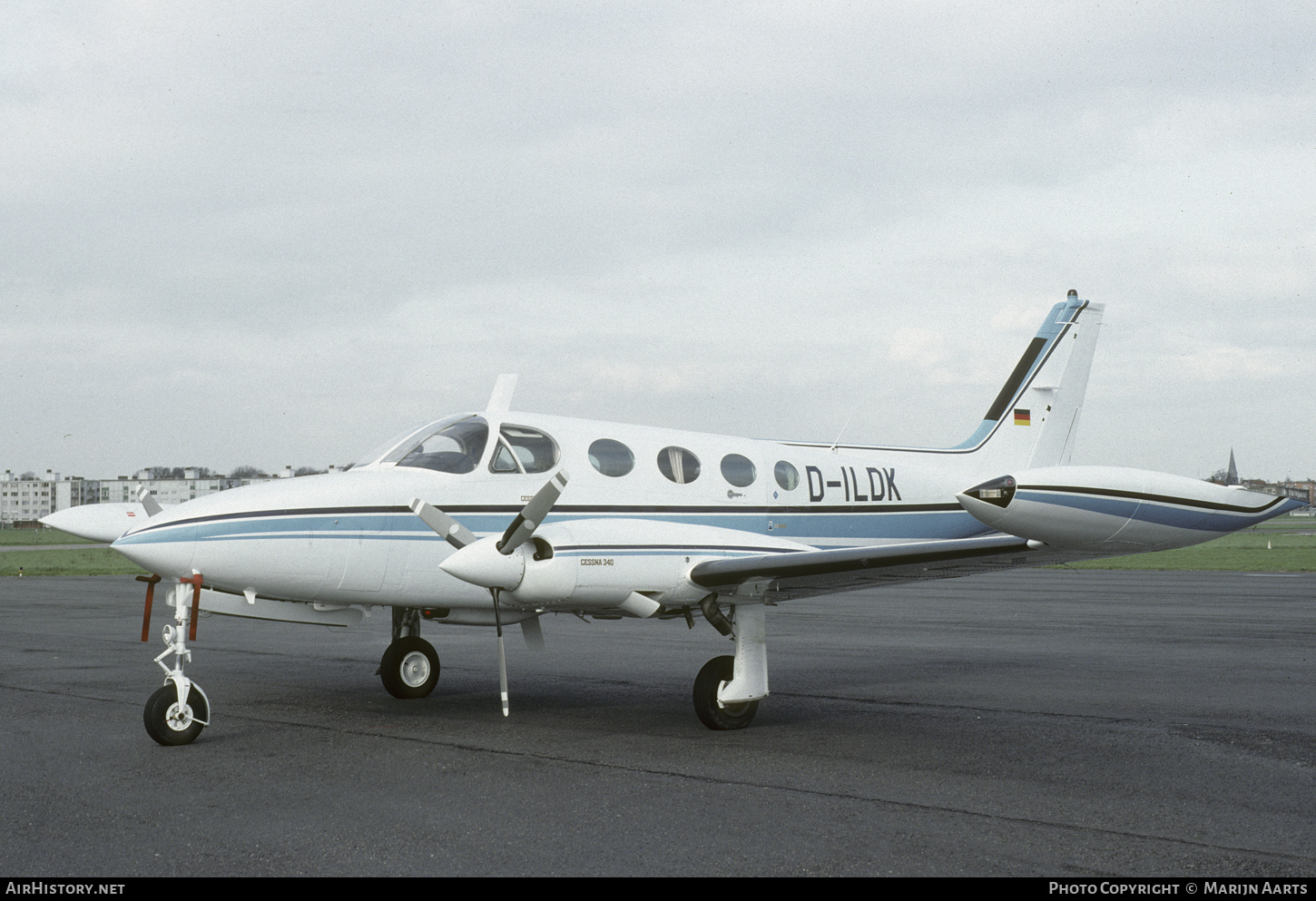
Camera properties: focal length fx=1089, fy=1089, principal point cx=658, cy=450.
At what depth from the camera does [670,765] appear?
8.06 meters

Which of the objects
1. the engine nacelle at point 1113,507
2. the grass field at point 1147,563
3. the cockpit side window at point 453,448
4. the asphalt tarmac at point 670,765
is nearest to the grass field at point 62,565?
the grass field at point 1147,563

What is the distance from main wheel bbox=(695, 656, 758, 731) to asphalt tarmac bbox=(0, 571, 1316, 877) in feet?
0.60

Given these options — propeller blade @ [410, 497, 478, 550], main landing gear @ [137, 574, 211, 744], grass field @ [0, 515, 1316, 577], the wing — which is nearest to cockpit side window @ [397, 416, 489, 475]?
propeller blade @ [410, 497, 478, 550]

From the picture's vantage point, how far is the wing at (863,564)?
342 inches

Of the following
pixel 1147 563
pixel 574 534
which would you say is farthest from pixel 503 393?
pixel 1147 563

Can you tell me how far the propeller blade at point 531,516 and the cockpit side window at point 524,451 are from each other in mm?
1251

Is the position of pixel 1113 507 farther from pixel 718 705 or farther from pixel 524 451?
pixel 524 451

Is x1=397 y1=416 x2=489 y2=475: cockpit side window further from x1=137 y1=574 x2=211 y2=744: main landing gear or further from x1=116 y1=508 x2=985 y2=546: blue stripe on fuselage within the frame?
x1=137 y1=574 x2=211 y2=744: main landing gear

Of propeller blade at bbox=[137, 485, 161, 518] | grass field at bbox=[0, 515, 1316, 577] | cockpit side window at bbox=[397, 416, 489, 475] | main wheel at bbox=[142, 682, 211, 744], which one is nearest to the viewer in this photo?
main wheel at bbox=[142, 682, 211, 744]

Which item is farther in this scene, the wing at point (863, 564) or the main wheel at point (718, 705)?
the main wheel at point (718, 705)

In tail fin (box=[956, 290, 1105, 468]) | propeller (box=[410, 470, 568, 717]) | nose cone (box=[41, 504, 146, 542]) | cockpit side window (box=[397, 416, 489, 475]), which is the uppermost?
tail fin (box=[956, 290, 1105, 468])

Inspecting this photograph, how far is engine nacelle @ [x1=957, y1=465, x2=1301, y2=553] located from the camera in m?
7.89

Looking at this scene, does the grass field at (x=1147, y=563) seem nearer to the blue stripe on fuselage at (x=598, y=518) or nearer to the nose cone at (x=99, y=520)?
the nose cone at (x=99, y=520)
